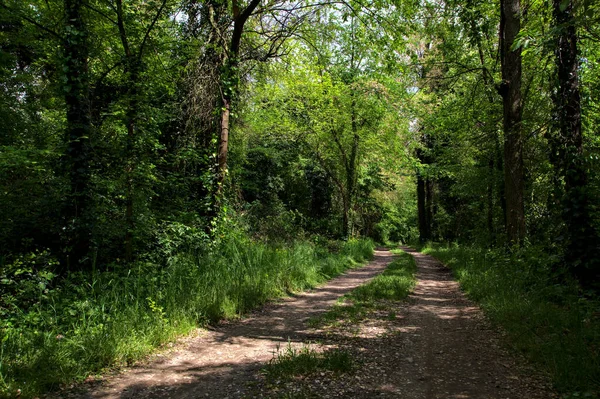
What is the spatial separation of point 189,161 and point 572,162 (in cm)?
796

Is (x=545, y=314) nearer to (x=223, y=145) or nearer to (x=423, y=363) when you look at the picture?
(x=423, y=363)

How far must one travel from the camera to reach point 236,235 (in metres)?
8.55

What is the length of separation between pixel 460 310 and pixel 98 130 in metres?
7.70

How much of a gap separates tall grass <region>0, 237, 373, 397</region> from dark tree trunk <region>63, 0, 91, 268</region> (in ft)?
2.23

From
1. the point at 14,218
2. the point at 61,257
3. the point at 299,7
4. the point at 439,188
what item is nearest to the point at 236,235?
the point at 61,257

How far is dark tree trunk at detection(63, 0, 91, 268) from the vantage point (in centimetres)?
579

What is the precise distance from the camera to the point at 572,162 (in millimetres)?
6137

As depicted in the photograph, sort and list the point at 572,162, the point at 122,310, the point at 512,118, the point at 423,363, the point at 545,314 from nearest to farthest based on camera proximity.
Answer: the point at 423,363
the point at 122,310
the point at 545,314
the point at 572,162
the point at 512,118

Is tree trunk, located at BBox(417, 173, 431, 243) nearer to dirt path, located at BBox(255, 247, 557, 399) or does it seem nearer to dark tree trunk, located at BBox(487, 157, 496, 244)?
dark tree trunk, located at BBox(487, 157, 496, 244)

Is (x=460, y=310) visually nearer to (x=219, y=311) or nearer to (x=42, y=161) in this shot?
(x=219, y=311)

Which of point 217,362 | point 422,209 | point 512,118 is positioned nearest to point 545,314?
point 217,362

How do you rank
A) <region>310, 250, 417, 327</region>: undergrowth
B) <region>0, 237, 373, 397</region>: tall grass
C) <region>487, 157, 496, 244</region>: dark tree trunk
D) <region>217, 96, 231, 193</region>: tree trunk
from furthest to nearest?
<region>487, 157, 496, 244</region>: dark tree trunk
<region>217, 96, 231, 193</region>: tree trunk
<region>310, 250, 417, 327</region>: undergrowth
<region>0, 237, 373, 397</region>: tall grass

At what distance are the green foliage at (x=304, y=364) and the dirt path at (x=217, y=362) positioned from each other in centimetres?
23

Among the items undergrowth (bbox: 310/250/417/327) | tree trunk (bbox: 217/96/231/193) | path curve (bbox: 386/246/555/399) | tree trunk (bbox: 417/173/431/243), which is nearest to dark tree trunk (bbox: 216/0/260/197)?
tree trunk (bbox: 217/96/231/193)
